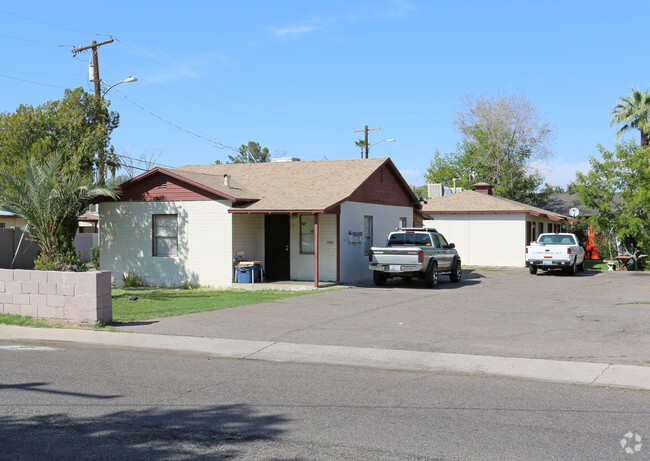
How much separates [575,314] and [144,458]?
1151 centimetres

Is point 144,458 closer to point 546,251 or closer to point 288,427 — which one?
point 288,427

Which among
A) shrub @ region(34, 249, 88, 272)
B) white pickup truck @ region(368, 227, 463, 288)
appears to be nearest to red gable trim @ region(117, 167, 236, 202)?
shrub @ region(34, 249, 88, 272)

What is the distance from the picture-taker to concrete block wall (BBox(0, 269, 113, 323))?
12.5m

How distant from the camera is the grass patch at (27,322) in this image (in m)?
12.6

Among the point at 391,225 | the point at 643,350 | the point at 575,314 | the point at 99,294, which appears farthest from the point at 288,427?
the point at 391,225

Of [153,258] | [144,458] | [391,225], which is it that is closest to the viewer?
[144,458]

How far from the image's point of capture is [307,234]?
73.8ft

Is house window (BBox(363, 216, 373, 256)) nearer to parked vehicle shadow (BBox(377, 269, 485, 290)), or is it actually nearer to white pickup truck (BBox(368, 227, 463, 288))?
parked vehicle shadow (BBox(377, 269, 485, 290))

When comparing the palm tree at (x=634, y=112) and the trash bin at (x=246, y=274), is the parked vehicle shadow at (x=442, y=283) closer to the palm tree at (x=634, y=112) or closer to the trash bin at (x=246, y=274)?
the trash bin at (x=246, y=274)

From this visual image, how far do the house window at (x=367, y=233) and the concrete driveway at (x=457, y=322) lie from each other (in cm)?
385

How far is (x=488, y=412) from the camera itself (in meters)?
6.64

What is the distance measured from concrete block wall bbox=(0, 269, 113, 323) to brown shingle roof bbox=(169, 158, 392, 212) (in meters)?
A: 8.41

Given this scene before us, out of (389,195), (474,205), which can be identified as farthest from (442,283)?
(474,205)

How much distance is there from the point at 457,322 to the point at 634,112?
40.4 m
